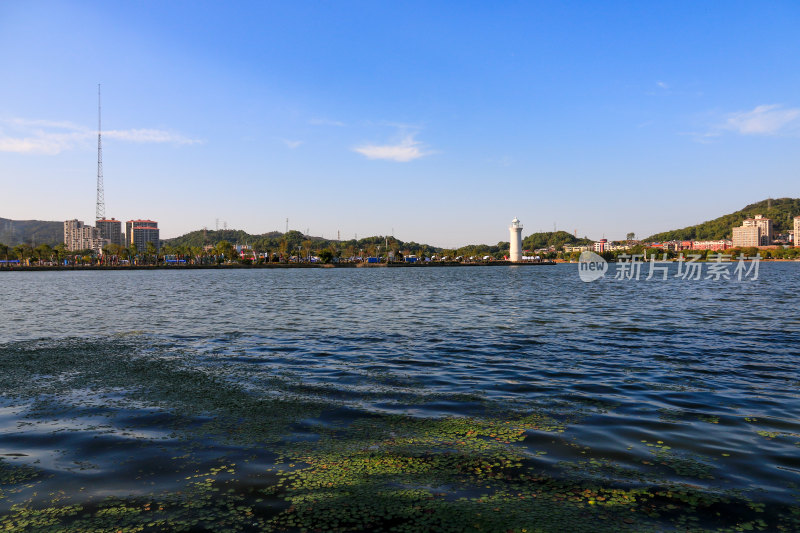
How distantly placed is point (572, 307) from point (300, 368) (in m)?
29.3

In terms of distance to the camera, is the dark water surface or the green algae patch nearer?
the green algae patch

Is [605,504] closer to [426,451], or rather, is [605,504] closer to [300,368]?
[426,451]

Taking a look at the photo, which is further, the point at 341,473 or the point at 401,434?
the point at 401,434

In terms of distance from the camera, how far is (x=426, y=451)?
9.05 m

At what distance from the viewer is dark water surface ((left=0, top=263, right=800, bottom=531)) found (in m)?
6.73

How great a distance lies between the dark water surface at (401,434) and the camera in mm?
6734

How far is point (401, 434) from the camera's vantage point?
33.0ft

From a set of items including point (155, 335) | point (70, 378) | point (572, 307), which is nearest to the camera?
point (70, 378)

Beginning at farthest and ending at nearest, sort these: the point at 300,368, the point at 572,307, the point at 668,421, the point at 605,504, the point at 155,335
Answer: the point at 572,307 → the point at 155,335 → the point at 300,368 → the point at 668,421 → the point at 605,504

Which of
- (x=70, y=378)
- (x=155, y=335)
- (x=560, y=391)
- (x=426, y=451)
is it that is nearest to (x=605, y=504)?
(x=426, y=451)

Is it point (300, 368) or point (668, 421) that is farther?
point (300, 368)

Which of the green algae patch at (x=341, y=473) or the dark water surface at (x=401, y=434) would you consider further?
the dark water surface at (x=401, y=434)

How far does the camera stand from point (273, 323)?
30.2 m

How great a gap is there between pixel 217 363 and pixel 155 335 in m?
9.05
